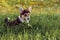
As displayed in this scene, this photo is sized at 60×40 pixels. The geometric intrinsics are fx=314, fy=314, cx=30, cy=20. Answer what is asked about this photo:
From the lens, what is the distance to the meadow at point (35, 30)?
20.6 feet

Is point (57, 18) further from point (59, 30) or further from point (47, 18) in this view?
point (59, 30)

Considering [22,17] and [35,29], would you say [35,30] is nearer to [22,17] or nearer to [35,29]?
[35,29]

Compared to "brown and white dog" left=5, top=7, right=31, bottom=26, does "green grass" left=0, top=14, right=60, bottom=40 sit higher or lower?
lower

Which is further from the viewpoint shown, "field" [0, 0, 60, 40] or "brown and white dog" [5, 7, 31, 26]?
"brown and white dog" [5, 7, 31, 26]

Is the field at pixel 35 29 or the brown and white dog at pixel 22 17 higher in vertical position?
the brown and white dog at pixel 22 17

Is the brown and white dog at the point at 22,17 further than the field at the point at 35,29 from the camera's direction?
Yes

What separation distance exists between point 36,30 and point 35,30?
0.02m

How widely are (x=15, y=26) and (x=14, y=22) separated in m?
0.09

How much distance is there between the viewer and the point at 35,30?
21.9 ft

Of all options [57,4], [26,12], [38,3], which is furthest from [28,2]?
[26,12]

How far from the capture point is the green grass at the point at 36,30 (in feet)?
20.6

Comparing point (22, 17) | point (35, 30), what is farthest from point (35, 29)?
point (22, 17)

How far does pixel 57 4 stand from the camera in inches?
411

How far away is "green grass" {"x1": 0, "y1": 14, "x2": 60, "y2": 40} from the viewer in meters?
6.28
